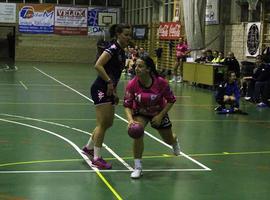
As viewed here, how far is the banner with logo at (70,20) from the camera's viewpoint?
4016cm

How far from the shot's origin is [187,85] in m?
22.1

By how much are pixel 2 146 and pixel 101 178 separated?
8.12ft

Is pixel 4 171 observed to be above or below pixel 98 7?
below

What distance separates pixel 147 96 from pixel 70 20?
3474 cm

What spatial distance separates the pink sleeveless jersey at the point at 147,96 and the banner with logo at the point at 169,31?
21011mm

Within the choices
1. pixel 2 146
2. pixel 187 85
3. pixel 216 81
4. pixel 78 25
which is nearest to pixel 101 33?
pixel 78 25

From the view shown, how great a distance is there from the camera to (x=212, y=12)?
910 inches

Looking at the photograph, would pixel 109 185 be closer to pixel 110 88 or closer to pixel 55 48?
pixel 110 88

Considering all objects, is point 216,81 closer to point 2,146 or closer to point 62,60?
point 2,146

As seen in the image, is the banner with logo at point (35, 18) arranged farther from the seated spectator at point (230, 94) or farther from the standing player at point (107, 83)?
the standing player at point (107, 83)

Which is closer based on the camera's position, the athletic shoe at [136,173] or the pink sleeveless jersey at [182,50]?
the athletic shoe at [136,173]

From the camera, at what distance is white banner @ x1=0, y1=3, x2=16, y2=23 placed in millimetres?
39188

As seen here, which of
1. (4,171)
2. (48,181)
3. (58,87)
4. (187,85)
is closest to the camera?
(48,181)

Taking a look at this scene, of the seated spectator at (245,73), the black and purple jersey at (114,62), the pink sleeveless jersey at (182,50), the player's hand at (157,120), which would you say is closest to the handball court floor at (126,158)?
the player's hand at (157,120)
